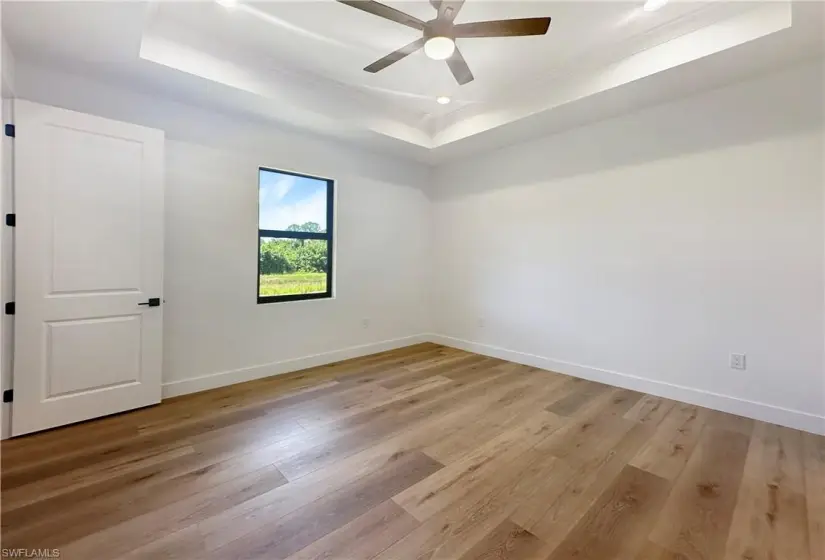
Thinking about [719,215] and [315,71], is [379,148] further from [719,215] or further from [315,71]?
[719,215]

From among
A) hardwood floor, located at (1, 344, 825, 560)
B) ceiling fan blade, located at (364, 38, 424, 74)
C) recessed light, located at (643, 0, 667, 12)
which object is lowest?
hardwood floor, located at (1, 344, 825, 560)

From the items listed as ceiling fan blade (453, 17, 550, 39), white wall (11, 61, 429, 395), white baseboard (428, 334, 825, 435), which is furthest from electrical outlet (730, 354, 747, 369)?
white wall (11, 61, 429, 395)

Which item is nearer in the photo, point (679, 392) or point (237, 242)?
point (679, 392)

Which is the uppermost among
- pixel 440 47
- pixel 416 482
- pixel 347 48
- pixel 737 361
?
pixel 347 48

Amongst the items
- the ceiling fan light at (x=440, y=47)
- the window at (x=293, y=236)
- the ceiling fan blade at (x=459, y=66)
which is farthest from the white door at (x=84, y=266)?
the ceiling fan blade at (x=459, y=66)

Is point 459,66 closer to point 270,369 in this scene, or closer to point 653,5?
point 653,5

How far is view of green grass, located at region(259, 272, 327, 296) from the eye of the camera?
13.3ft

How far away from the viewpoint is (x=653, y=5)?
98.9 inches

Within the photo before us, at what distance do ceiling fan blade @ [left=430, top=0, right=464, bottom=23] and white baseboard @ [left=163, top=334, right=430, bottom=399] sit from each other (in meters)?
3.45

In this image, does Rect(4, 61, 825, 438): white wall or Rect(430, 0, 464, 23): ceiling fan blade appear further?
Rect(4, 61, 825, 438): white wall

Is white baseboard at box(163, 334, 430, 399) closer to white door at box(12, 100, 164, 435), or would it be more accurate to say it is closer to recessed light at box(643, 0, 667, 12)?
white door at box(12, 100, 164, 435)

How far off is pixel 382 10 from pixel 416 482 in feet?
8.87

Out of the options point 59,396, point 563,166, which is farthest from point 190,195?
point 563,166

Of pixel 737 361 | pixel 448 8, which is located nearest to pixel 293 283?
pixel 448 8
